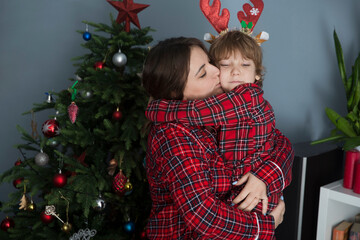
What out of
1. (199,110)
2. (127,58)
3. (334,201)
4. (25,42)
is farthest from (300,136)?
(25,42)

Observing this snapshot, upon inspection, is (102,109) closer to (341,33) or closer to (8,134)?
(8,134)

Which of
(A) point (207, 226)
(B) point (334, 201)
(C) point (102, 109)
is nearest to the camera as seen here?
(A) point (207, 226)

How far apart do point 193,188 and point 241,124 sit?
28cm

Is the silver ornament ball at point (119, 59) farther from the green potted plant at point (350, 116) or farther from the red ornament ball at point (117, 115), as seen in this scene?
the green potted plant at point (350, 116)

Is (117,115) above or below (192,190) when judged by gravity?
above

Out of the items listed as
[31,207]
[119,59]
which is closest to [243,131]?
[119,59]

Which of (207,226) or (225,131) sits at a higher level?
(225,131)

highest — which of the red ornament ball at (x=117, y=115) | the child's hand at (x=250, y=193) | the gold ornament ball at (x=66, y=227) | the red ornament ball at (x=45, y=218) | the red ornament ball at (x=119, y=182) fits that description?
the red ornament ball at (x=117, y=115)

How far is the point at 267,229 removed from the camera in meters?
1.02

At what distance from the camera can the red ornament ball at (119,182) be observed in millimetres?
1439

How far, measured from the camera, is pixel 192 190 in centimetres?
92

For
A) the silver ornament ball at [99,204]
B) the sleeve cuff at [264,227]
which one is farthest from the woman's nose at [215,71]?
the silver ornament ball at [99,204]

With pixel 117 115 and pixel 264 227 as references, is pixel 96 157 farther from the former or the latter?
pixel 264 227

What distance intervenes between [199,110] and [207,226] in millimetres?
321
